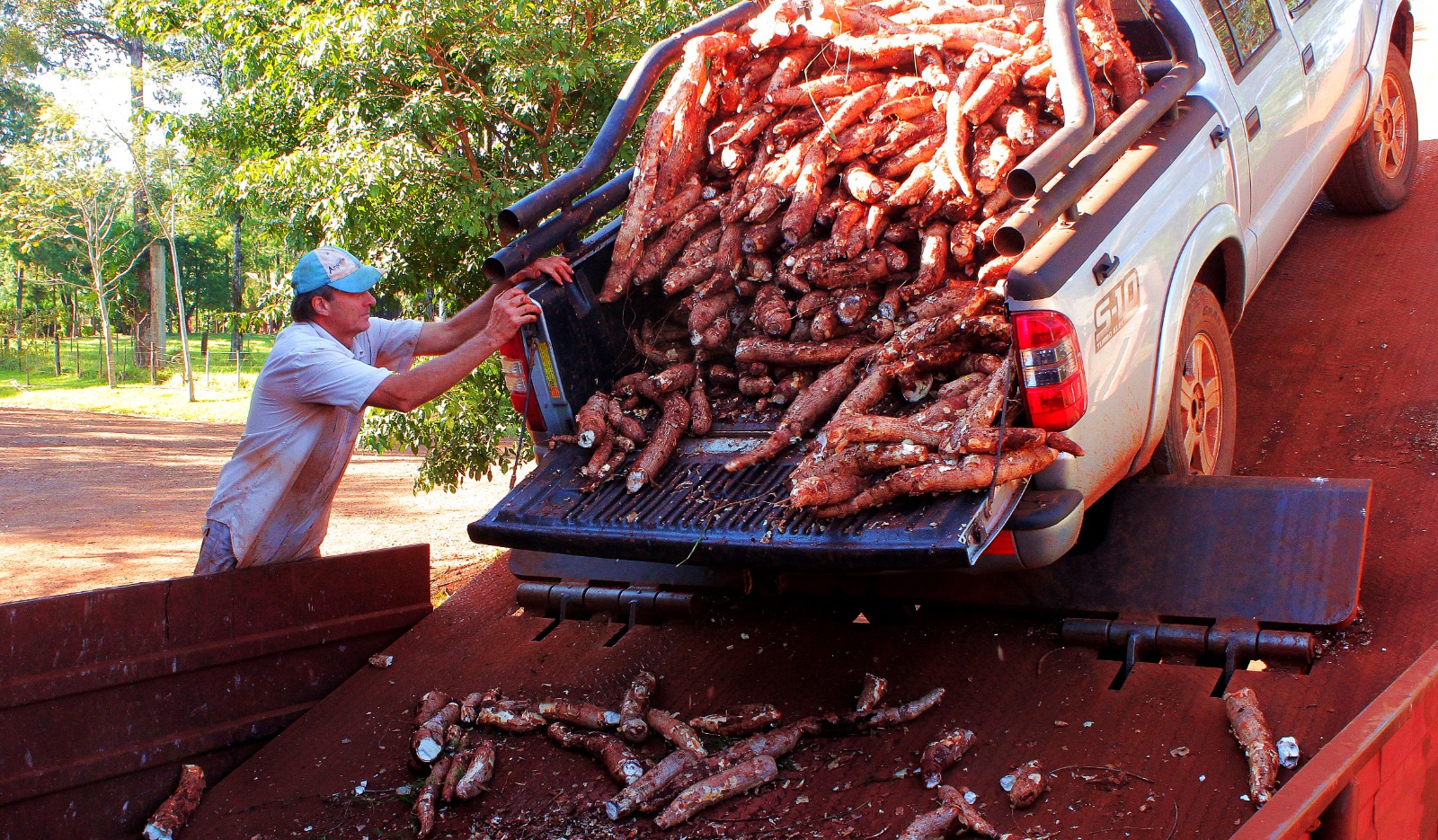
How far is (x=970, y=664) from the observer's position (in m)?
3.72

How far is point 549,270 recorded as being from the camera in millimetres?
4238

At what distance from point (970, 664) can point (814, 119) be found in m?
2.22

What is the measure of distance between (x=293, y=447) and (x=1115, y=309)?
2844mm

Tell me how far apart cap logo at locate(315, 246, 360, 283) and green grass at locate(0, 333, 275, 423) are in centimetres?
1927

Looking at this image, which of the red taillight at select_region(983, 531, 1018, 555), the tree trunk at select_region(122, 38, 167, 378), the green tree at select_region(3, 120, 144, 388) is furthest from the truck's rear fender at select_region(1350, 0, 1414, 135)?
the green tree at select_region(3, 120, 144, 388)

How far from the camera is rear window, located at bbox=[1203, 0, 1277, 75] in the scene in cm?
465

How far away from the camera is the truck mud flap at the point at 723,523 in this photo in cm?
314

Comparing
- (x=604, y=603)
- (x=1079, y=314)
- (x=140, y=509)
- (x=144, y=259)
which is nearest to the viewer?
(x=1079, y=314)

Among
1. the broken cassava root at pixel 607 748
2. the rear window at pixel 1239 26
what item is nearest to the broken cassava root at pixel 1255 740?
the broken cassava root at pixel 607 748

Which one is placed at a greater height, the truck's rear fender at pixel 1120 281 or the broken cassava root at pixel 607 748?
the truck's rear fender at pixel 1120 281

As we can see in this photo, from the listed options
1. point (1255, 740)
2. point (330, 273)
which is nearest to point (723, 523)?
point (1255, 740)

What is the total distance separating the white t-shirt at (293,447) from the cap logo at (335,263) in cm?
21

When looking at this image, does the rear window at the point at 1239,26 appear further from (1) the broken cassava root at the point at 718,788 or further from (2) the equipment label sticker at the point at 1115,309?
(1) the broken cassava root at the point at 718,788

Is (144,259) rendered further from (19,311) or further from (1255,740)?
(1255,740)
